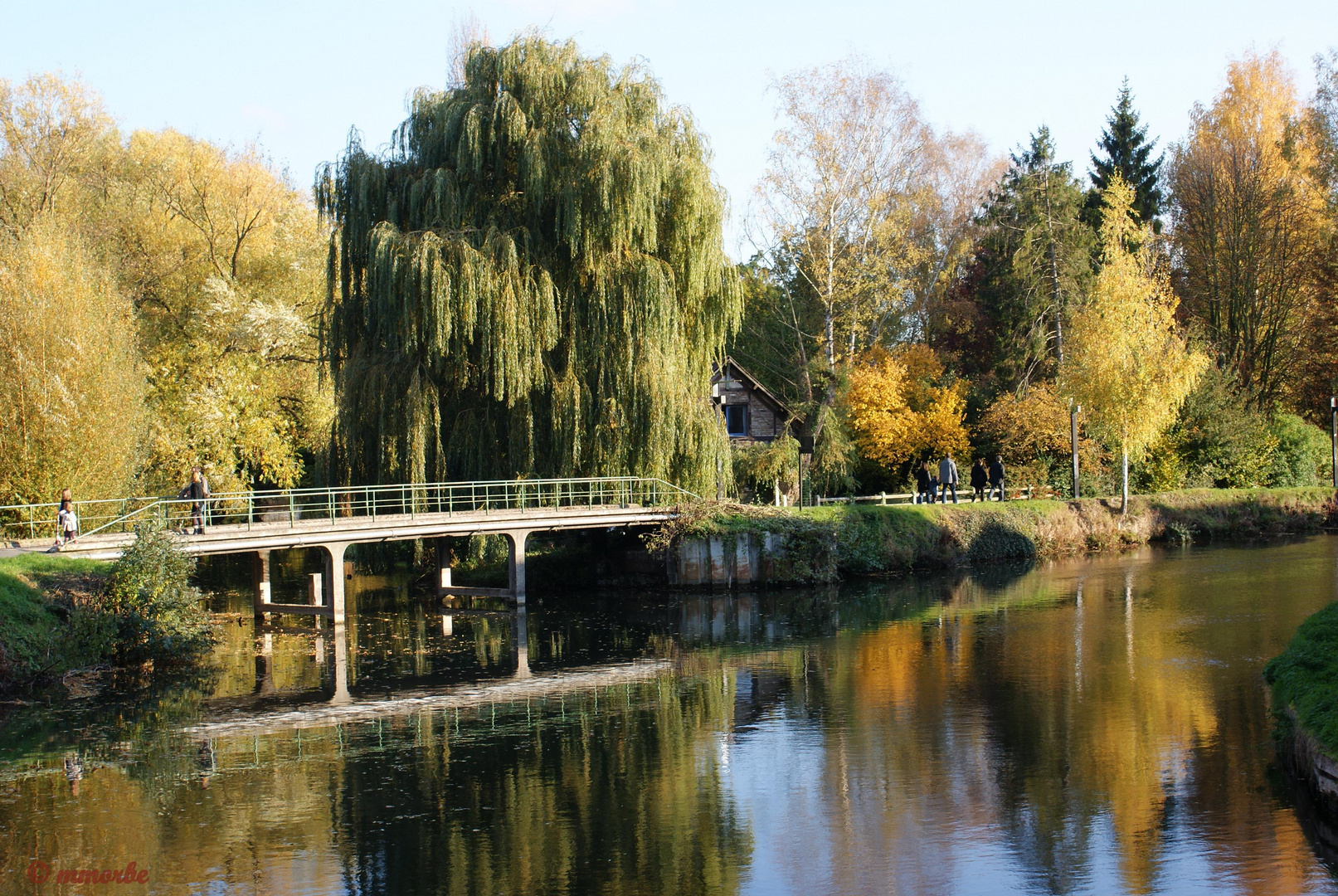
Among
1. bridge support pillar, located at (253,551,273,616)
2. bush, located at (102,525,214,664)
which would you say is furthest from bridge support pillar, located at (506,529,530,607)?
bush, located at (102,525,214,664)

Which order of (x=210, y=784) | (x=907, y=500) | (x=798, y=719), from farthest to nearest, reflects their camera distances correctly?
(x=907, y=500) → (x=798, y=719) → (x=210, y=784)

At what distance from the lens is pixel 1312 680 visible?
1355cm

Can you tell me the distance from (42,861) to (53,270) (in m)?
21.6

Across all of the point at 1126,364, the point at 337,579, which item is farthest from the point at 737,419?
the point at 337,579

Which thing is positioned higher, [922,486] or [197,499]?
[197,499]

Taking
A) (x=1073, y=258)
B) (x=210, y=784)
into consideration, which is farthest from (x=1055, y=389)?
(x=210, y=784)

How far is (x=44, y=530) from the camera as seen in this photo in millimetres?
26688

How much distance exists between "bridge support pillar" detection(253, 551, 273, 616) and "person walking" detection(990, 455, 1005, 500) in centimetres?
2329

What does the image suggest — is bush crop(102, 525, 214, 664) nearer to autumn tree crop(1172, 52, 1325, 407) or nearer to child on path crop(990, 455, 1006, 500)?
child on path crop(990, 455, 1006, 500)

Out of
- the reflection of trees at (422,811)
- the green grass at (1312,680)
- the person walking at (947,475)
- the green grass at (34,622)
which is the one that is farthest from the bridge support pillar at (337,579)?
the person walking at (947,475)

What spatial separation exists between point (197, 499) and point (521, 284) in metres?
9.19

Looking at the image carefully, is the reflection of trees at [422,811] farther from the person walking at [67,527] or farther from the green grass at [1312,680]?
the person walking at [67,527]

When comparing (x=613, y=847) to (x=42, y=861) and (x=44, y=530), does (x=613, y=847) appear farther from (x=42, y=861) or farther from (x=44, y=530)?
(x=44, y=530)

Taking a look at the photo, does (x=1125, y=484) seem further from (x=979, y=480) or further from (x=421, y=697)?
(x=421, y=697)
